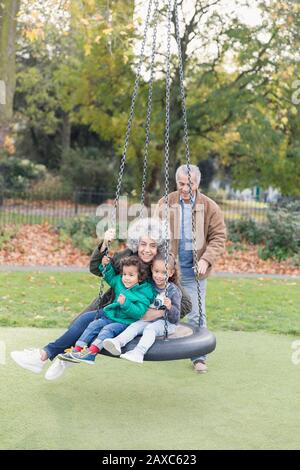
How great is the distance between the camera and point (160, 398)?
4848mm

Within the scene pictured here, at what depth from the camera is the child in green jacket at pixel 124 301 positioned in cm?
455

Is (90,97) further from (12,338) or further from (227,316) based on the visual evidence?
(12,338)

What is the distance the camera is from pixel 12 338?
6.59 metres

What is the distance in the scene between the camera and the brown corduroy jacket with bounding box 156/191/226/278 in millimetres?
5414

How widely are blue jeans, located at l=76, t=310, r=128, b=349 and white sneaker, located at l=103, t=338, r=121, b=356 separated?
0.54ft

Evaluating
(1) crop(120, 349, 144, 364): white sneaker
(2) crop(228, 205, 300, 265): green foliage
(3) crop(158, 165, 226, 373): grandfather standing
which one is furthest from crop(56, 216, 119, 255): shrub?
(1) crop(120, 349, 144, 364): white sneaker

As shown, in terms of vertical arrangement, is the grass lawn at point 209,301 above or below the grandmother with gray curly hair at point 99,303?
below

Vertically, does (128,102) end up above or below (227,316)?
above

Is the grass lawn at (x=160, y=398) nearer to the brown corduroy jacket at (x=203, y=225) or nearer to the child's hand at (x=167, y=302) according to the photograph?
the child's hand at (x=167, y=302)

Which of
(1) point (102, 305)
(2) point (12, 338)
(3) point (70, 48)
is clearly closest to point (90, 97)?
(3) point (70, 48)

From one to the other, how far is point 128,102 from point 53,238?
12.9 ft

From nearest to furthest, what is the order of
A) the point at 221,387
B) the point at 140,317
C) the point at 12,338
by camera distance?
the point at 140,317
the point at 221,387
the point at 12,338

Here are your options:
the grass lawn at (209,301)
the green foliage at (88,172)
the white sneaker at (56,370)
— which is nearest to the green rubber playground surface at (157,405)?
the white sneaker at (56,370)

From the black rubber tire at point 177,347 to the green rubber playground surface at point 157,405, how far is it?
43 centimetres
